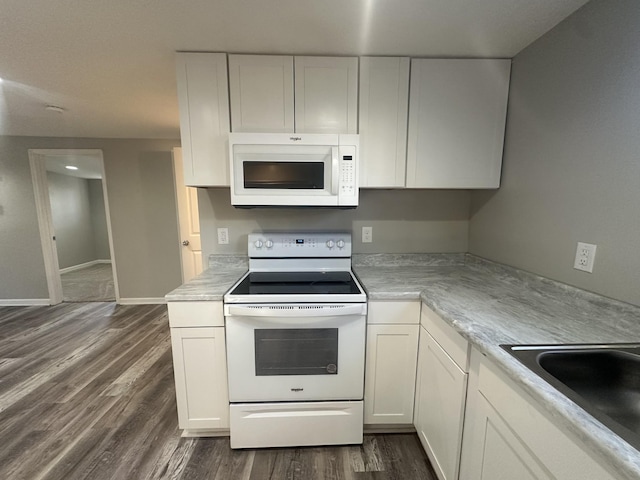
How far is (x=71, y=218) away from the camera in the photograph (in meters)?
6.00

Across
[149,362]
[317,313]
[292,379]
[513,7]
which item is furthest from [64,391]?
[513,7]

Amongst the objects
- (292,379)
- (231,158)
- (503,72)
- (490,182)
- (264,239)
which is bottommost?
(292,379)

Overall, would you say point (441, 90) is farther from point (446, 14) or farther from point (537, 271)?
point (537, 271)

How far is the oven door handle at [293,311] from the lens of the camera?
132 centimetres

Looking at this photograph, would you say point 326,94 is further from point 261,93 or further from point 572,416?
point 572,416

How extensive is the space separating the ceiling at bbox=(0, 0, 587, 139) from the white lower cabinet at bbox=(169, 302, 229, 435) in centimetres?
143

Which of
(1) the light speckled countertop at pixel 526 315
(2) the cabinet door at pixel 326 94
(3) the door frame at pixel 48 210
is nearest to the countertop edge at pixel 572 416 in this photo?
(1) the light speckled countertop at pixel 526 315

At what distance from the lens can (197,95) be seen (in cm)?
154

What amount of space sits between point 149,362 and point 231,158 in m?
2.06

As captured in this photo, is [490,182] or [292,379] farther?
[490,182]

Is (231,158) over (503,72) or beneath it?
beneath

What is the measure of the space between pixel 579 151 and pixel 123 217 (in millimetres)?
4479

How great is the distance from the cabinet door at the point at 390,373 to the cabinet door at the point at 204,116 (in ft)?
4.35

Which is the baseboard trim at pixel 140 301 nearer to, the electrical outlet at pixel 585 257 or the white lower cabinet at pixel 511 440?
→ the white lower cabinet at pixel 511 440
